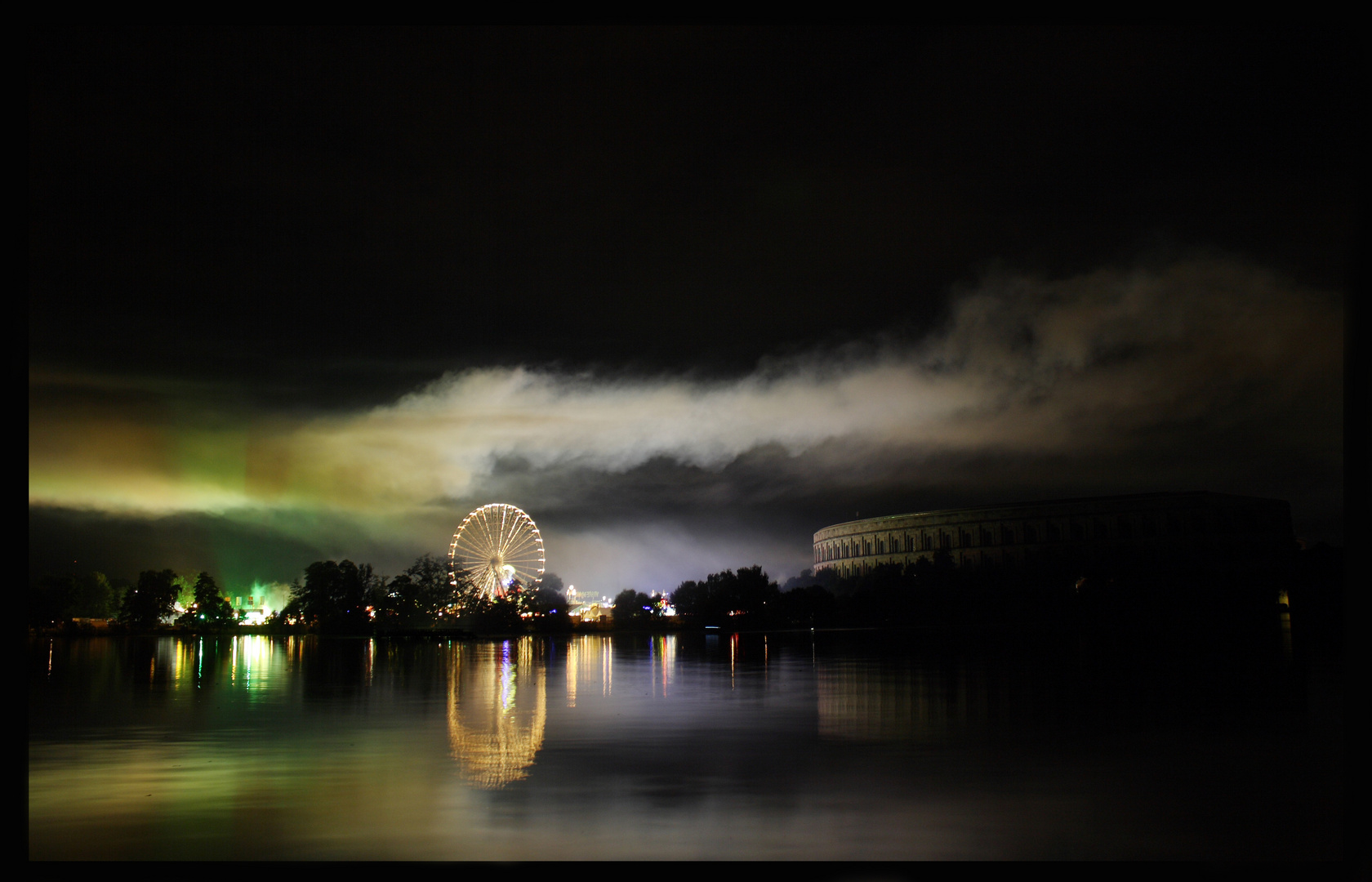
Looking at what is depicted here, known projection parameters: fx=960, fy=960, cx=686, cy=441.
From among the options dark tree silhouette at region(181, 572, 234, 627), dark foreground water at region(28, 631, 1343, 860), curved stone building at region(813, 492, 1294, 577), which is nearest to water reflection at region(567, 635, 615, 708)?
dark foreground water at region(28, 631, 1343, 860)

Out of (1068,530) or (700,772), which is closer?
(700,772)

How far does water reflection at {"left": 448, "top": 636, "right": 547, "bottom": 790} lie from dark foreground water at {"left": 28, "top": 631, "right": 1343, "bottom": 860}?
9 cm

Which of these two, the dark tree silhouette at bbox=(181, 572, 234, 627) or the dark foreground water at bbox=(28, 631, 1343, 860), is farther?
the dark tree silhouette at bbox=(181, 572, 234, 627)

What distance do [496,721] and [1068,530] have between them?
480ft

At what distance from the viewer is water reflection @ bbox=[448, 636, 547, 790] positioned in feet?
42.5

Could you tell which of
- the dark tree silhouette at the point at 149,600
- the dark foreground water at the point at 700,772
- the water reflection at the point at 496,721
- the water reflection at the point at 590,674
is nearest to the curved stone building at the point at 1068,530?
the water reflection at the point at 590,674

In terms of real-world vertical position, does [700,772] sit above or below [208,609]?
above

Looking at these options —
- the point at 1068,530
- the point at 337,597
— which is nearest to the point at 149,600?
the point at 337,597

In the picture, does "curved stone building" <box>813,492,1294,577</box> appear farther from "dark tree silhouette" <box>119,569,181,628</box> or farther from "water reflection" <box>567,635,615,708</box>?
"dark tree silhouette" <box>119,569,181,628</box>

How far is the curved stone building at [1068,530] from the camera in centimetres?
13162

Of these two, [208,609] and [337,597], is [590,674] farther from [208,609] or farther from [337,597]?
[208,609]

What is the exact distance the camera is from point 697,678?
103 ft

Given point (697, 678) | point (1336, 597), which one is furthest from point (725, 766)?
point (1336, 597)

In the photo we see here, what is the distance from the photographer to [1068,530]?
492 feet
